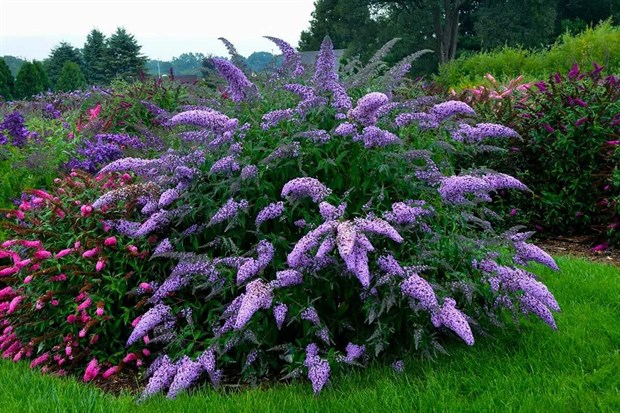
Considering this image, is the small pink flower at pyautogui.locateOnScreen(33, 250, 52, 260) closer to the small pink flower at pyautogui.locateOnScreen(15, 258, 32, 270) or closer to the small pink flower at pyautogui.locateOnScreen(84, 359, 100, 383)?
the small pink flower at pyautogui.locateOnScreen(15, 258, 32, 270)

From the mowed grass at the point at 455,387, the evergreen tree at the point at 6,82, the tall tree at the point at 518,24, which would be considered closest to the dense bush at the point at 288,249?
the mowed grass at the point at 455,387

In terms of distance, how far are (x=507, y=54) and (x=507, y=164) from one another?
11.7 meters

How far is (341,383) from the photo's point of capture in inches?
148

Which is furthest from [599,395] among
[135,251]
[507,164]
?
[507,164]

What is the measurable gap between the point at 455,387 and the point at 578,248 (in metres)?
4.14

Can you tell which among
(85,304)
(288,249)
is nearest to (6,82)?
(85,304)

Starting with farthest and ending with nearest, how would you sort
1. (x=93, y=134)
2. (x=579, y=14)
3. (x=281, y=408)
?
(x=579, y=14) → (x=93, y=134) → (x=281, y=408)

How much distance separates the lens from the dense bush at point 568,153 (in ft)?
23.1

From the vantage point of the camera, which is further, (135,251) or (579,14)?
(579,14)

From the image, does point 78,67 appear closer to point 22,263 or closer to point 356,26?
point 356,26

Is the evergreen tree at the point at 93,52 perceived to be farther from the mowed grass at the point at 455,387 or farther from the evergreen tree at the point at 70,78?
the mowed grass at the point at 455,387

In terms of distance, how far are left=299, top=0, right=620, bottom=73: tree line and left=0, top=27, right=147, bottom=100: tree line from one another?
15393mm

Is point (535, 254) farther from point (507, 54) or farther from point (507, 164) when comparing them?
point (507, 54)

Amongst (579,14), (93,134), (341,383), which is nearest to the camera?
(341,383)
